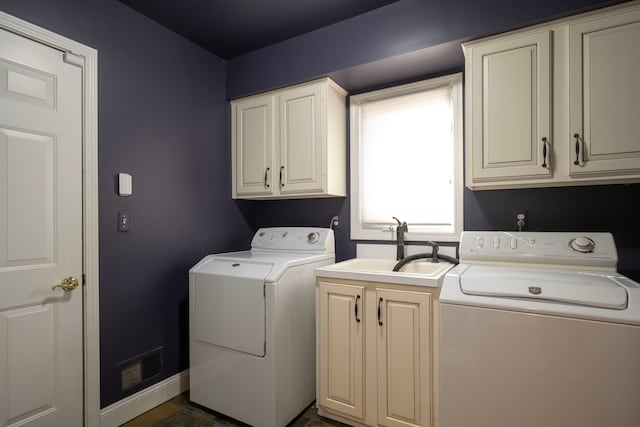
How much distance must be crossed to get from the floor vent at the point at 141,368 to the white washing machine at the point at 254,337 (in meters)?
0.25

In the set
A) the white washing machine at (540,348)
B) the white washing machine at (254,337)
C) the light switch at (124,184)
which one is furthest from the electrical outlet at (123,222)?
the white washing machine at (540,348)

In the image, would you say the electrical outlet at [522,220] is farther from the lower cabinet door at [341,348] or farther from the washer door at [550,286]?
the lower cabinet door at [341,348]

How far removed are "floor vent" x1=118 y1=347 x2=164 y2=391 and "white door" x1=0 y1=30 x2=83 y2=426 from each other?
0.24 meters

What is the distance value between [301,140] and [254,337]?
1.34m

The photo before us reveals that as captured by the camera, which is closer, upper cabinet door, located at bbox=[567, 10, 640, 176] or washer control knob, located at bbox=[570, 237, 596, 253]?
upper cabinet door, located at bbox=[567, 10, 640, 176]

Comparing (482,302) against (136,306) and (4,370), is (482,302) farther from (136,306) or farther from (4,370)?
(4,370)

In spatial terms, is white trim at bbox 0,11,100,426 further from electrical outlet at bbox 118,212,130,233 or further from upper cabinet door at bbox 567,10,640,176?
upper cabinet door at bbox 567,10,640,176

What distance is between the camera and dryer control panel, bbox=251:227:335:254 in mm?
2393

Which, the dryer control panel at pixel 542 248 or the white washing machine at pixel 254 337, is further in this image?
the white washing machine at pixel 254 337

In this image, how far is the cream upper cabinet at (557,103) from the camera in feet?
4.82

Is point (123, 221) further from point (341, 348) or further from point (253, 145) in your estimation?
point (341, 348)

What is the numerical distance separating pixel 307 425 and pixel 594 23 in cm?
256

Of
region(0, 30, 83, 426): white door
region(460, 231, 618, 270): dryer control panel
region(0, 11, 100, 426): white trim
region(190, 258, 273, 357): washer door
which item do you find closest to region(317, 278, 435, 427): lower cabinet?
region(190, 258, 273, 357): washer door

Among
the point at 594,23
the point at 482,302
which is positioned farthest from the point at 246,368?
the point at 594,23
